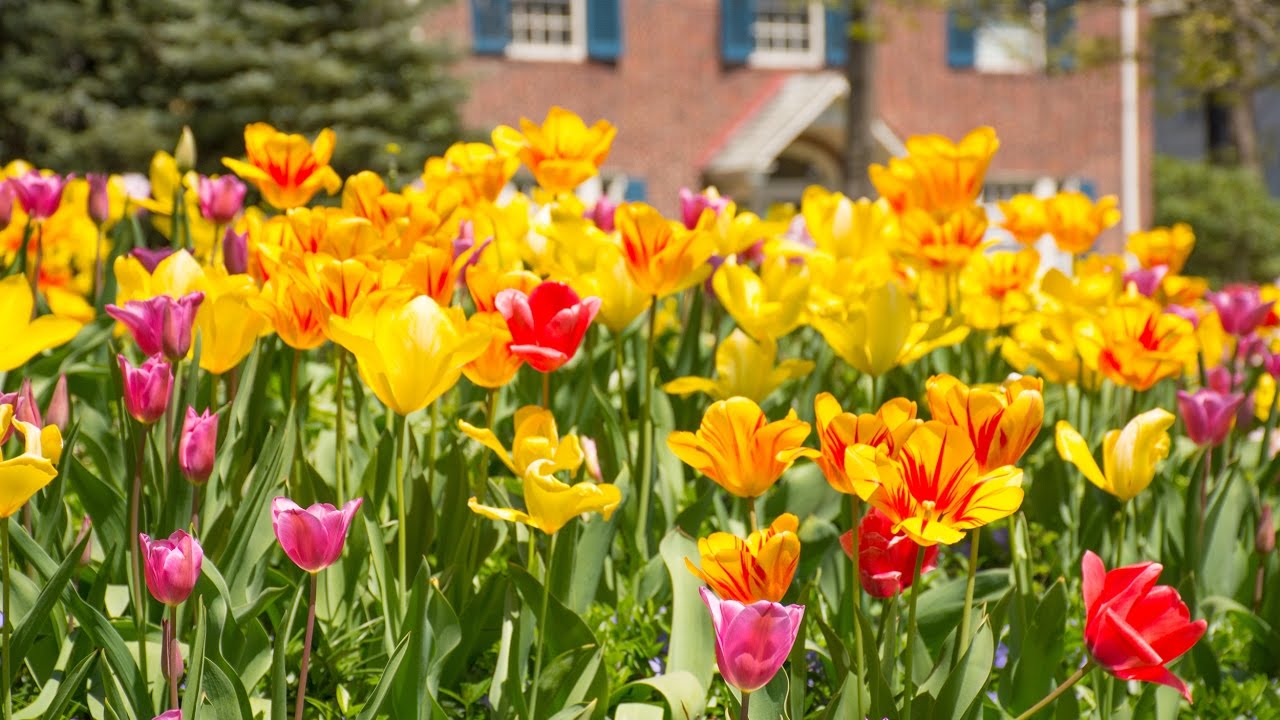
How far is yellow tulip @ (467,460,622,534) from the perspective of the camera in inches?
42.4

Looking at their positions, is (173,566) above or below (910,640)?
above

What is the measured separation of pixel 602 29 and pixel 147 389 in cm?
1419

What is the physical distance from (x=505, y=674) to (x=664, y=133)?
47.0 ft

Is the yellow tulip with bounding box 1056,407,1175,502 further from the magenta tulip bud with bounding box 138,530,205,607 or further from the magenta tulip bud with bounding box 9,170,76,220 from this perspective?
the magenta tulip bud with bounding box 9,170,76,220

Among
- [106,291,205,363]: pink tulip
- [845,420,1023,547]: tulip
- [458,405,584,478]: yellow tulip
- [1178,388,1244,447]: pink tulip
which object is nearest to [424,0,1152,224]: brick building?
[1178,388,1244,447]: pink tulip

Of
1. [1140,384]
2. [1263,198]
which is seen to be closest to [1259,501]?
[1140,384]

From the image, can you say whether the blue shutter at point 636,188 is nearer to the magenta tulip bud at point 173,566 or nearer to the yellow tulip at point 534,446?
the yellow tulip at point 534,446

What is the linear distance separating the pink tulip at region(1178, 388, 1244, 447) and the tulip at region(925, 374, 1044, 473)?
78cm

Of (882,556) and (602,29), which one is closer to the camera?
(882,556)

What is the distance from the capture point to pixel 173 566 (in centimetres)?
102

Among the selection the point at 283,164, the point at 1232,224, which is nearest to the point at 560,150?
the point at 283,164

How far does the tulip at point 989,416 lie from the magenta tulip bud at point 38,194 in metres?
1.73

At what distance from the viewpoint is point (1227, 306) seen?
96.7 inches

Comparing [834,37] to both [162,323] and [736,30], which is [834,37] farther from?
[162,323]
